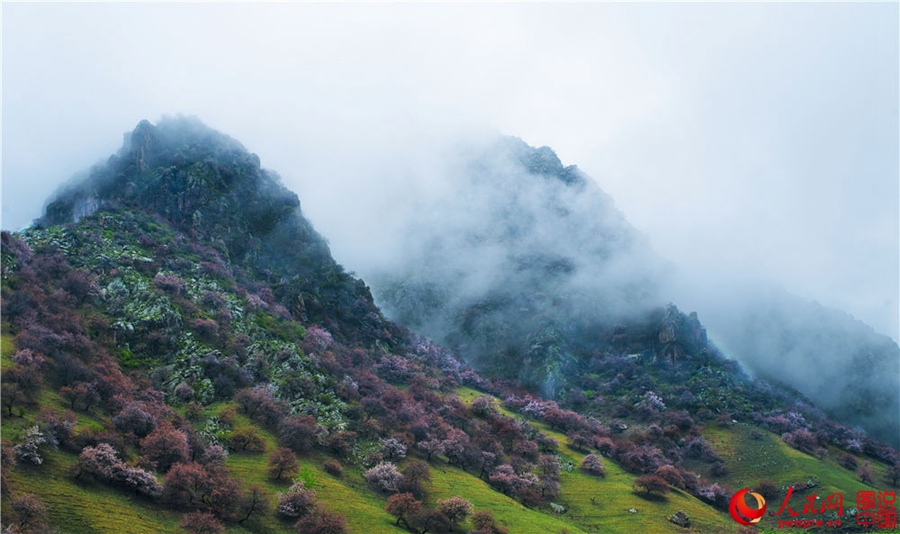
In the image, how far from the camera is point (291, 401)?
86750 millimetres

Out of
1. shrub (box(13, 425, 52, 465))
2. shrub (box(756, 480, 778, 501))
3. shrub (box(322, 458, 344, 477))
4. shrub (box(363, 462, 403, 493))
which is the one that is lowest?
shrub (box(13, 425, 52, 465))

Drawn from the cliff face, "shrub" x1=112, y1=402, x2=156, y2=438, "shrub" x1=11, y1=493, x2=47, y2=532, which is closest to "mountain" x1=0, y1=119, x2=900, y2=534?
"shrub" x1=11, y1=493, x2=47, y2=532

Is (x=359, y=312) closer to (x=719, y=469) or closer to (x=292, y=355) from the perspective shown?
(x=292, y=355)

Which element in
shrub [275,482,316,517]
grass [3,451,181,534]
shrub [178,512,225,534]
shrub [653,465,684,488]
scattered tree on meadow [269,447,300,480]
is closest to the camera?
grass [3,451,181,534]

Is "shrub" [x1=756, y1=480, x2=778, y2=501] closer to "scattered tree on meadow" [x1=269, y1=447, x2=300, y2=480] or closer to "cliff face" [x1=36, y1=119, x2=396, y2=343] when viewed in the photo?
"scattered tree on meadow" [x1=269, y1=447, x2=300, y2=480]

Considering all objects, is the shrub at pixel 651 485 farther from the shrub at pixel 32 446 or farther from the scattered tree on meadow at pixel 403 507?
the shrub at pixel 32 446

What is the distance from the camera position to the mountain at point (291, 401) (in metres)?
54.8

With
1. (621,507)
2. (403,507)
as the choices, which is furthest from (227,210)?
(621,507)

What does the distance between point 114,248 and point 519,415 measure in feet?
322

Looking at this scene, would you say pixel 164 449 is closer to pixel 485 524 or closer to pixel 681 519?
pixel 485 524

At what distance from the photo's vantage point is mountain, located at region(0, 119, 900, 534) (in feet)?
180

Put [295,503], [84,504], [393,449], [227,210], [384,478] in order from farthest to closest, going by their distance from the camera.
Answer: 1. [227,210]
2. [393,449]
3. [384,478]
4. [295,503]
5. [84,504]

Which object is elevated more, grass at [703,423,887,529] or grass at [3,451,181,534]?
grass at [703,423,887,529]

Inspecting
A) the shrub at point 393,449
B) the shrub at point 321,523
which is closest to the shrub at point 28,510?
the shrub at point 321,523
